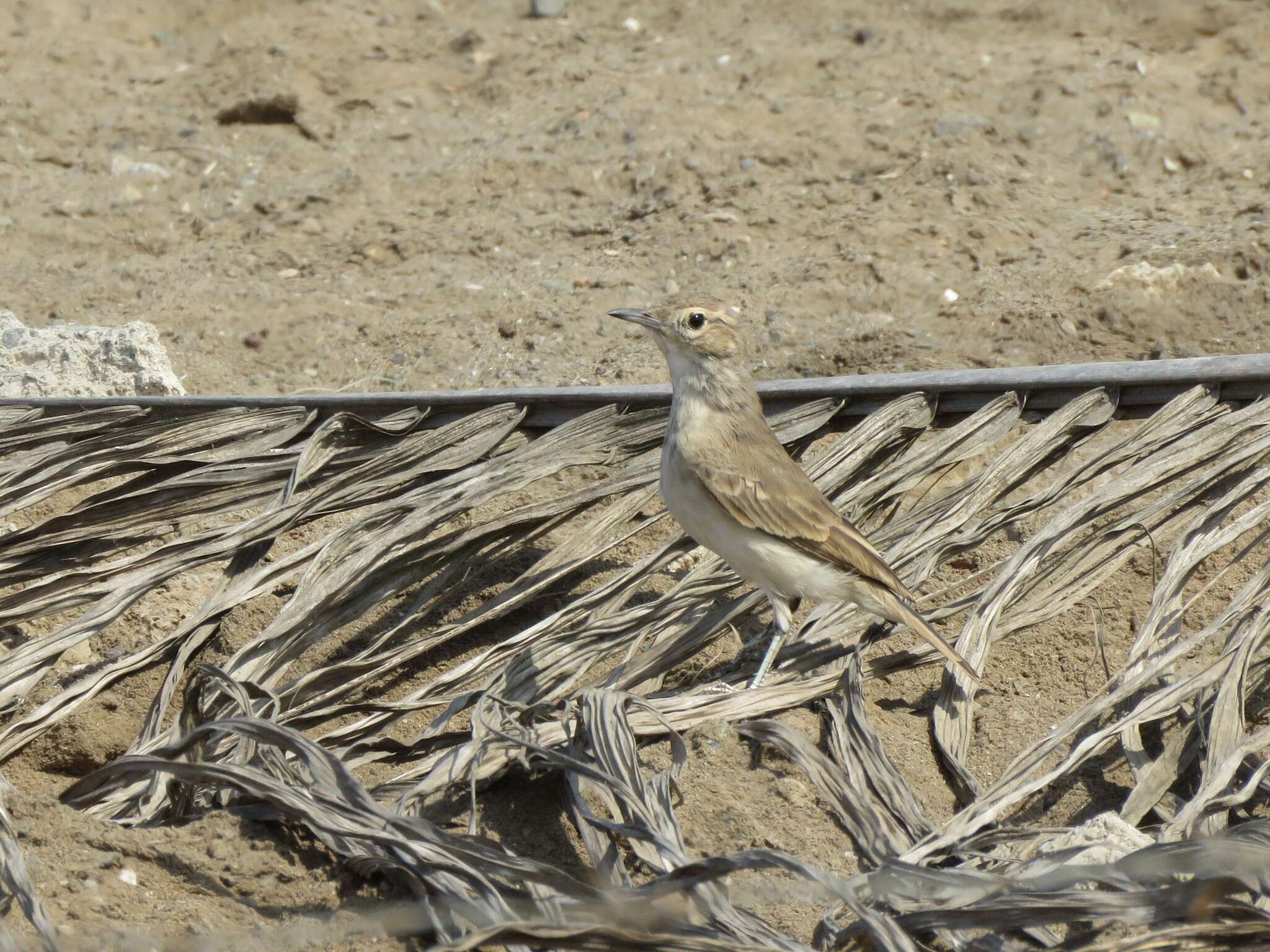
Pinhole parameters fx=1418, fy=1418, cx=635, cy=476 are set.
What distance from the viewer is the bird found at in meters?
4.43

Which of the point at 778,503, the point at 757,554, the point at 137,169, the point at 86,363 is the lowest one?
the point at 86,363

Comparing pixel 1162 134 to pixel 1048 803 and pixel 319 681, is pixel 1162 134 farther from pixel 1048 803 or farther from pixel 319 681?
pixel 319 681

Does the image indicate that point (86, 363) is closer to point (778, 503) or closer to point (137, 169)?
point (137, 169)

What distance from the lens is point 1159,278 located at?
6895mm

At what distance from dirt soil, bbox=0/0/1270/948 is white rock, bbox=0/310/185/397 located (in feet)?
1.82

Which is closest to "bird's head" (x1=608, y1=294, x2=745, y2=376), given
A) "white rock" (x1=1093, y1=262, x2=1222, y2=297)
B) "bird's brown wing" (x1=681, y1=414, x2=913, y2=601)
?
"bird's brown wing" (x1=681, y1=414, x2=913, y2=601)

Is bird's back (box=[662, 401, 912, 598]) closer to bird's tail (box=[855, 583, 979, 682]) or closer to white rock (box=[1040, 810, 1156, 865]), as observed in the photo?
bird's tail (box=[855, 583, 979, 682])

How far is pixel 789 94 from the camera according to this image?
9281 millimetres

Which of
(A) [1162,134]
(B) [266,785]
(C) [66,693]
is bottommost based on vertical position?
(C) [66,693]

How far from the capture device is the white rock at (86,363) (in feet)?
20.4

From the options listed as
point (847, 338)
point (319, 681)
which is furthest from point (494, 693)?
point (847, 338)

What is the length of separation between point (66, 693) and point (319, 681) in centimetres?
71

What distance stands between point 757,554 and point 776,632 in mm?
334

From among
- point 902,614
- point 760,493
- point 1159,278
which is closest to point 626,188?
point 1159,278
